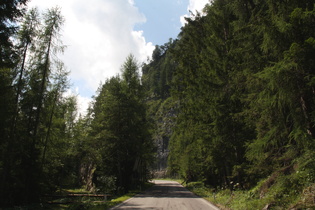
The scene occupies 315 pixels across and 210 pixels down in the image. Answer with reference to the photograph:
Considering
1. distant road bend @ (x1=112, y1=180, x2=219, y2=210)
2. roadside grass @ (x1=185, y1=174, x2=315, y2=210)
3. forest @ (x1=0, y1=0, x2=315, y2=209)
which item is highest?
forest @ (x1=0, y1=0, x2=315, y2=209)

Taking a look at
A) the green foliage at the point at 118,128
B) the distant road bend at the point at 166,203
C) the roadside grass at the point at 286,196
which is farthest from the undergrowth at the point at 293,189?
the green foliage at the point at 118,128

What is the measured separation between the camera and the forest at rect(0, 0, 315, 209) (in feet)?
23.9

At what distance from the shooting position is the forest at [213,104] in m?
7.27

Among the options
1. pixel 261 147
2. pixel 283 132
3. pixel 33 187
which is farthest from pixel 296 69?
pixel 33 187

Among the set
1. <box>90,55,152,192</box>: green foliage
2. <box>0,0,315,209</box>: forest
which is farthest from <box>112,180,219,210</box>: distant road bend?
<box>90,55,152,192</box>: green foliage

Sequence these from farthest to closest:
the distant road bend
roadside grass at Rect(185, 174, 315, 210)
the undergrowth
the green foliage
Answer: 1. the green foliage
2. the distant road bend
3. the undergrowth
4. roadside grass at Rect(185, 174, 315, 210)

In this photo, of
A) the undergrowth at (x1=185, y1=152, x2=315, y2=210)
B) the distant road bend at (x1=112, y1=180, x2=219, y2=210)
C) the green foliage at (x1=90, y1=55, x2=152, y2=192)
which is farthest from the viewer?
the green foliage at (x1=90, y1=55, x2=152, y2=192)

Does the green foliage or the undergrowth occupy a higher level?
the green foliage

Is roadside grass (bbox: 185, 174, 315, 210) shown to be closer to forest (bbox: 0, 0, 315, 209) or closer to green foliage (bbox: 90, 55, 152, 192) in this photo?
forest (bbox: 0, 0, 315, 209)

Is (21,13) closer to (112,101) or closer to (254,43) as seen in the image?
(254,43)

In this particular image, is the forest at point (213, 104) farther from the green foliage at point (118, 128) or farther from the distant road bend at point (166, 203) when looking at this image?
the distant road bend at point (166, 203)

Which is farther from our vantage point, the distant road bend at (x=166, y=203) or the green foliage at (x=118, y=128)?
the green foliage at (x=118, y=128)

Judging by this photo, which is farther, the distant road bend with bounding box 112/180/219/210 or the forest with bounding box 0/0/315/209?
the distant road bend with bounding box 112/180/219/210

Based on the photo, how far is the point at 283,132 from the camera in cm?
832
